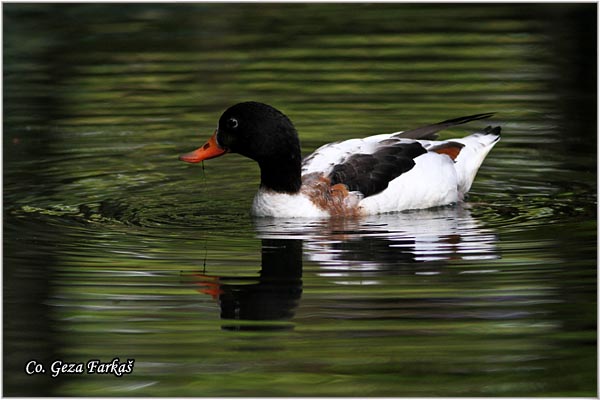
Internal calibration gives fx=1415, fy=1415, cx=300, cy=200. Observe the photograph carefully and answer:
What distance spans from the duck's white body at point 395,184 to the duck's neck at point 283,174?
53mm

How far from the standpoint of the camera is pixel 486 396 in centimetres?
775

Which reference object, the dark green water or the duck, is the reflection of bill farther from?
the duck

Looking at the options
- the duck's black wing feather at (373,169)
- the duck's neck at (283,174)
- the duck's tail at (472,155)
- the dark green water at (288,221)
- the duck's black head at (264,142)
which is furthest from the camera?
the duck's tail at (472,155)

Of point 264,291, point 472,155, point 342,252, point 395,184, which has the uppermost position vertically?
point 472,155

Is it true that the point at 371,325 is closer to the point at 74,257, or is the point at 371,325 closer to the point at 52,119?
the point at 74,257

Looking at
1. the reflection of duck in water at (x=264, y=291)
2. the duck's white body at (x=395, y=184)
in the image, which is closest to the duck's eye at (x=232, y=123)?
the duck's white body at (x=395, y=184)

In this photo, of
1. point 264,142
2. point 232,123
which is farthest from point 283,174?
point 232,123

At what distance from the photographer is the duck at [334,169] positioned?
37.7ft

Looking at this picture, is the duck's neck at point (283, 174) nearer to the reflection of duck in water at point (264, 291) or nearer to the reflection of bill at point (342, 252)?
the reflection of bill at point (342, 252)

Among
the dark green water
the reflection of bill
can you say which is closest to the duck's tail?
the dark green water

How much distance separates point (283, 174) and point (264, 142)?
35 cm

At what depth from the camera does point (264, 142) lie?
11.5m

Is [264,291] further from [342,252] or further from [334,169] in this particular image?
[334,169]

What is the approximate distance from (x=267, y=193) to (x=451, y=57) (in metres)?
6.46
